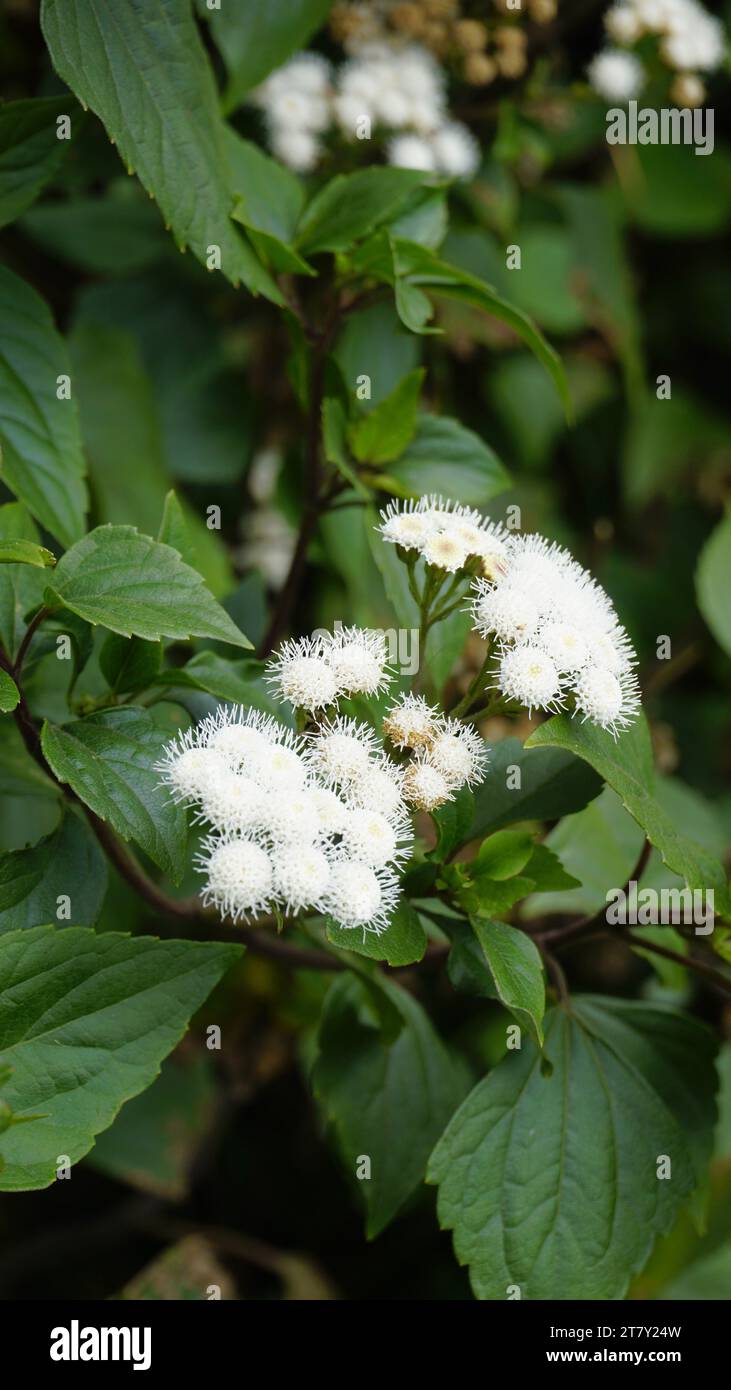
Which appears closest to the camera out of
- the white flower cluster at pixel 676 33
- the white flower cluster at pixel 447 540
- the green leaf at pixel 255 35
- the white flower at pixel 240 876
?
the white flower at pixel 240 876

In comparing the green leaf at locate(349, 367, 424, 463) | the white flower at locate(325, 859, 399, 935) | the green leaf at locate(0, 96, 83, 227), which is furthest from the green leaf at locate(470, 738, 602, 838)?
the green leaf at locate(0, 96, 83, 227)

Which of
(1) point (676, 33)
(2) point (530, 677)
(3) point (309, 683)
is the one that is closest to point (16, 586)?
(3) point (309, 683)

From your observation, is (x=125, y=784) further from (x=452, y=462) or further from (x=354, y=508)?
(x=354, y=508)

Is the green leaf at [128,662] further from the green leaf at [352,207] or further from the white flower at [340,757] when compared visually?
the green leaf at [352,207]

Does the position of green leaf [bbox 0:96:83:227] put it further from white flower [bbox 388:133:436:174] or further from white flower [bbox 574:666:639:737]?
white flower [bbox 574:666:639:737]

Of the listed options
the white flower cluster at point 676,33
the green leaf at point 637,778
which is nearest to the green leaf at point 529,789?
the green leaf at point 637,778

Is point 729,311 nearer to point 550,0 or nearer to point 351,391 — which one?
point 550,0
